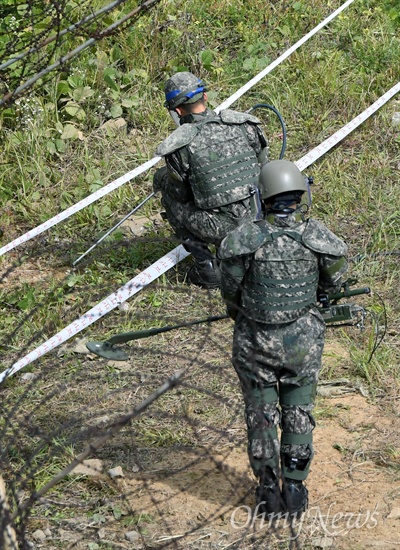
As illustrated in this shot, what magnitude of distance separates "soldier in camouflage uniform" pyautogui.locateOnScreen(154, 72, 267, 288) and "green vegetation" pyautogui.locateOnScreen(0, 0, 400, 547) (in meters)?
0.52

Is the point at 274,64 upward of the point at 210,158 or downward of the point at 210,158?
downward

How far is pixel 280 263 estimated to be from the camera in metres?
4.18

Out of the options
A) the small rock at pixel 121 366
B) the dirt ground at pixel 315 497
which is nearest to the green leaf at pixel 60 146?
the small rock at pixel 121 366

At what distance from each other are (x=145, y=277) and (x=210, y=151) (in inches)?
48.5

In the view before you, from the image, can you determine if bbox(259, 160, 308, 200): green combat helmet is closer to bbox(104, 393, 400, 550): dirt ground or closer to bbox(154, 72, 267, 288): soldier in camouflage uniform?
bbox(104, 393, 400, 550): dirt ground

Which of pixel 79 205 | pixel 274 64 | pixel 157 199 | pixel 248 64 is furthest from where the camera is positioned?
pixel 248 64

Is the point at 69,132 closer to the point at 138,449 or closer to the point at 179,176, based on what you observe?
the point at 179,176

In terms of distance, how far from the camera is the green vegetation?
5.62 m

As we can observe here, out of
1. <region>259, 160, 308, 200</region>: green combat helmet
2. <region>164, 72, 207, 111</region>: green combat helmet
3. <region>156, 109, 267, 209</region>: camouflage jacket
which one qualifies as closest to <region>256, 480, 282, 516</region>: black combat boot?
<region>259, 160, 308, 200</region>: green combat helmet

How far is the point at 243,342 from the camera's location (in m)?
4.37

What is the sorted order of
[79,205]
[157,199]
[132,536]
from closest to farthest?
[132,536], [79,205], [157,199]

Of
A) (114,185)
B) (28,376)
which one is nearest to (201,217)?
(114,185)

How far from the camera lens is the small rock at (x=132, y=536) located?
449 cm

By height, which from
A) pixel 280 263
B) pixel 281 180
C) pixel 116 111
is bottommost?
pixel 116 111
